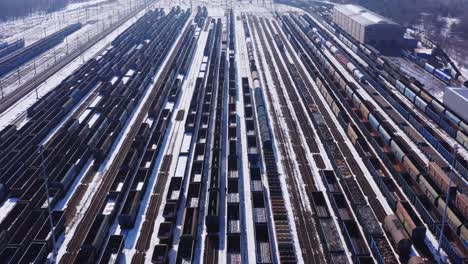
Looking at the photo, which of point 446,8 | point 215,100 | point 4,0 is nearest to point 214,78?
point 215,100

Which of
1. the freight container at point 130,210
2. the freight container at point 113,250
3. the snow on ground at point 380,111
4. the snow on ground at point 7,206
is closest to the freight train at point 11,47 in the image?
the snow on ground at point 7,206

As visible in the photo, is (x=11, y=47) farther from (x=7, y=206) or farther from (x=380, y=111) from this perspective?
(x=380, y=111)

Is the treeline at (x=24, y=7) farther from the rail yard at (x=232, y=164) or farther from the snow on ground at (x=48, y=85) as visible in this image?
the rail yard at (x=232, y=164)

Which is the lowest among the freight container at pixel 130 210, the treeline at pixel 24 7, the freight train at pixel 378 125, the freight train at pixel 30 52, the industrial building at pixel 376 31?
the freight container at pixel 130 210

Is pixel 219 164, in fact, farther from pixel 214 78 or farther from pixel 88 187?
pixel 214 78

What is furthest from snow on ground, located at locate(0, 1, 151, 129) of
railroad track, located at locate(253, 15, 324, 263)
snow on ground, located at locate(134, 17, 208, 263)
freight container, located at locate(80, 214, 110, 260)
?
railroad track, located at locate(253, 15, 324, 263)
